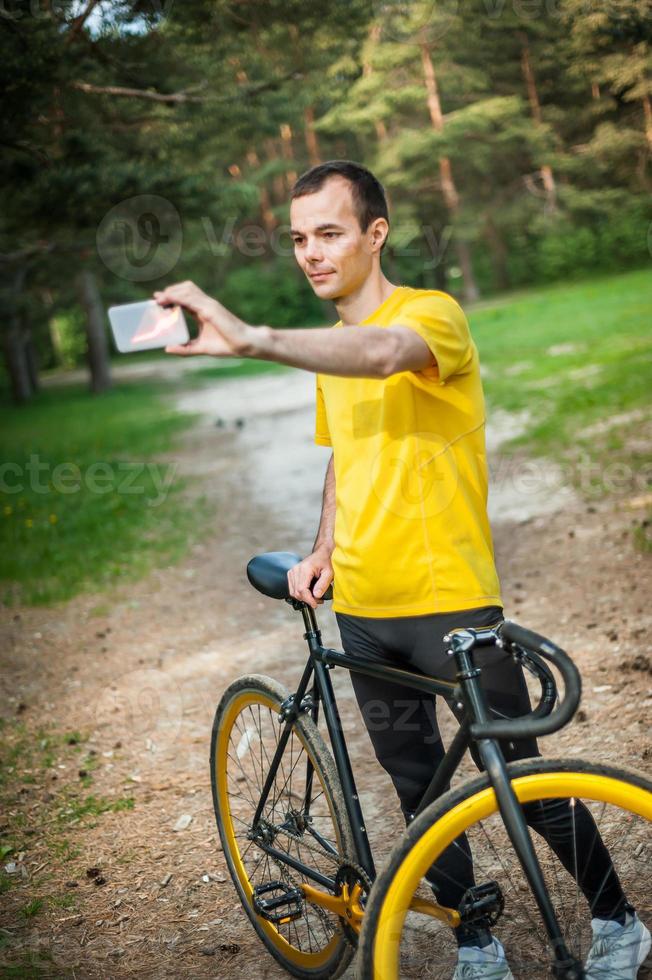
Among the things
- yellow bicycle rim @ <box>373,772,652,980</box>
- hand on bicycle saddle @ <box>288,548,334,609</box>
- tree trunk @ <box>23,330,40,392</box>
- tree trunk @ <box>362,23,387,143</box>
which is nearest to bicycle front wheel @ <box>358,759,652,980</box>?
yellow bicycle rim @ <box>373,772,652,980</box>

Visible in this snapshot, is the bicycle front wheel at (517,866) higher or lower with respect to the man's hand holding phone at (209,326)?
lower

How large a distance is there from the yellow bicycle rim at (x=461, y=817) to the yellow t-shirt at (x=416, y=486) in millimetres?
459

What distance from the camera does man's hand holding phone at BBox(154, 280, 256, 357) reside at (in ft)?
5.57

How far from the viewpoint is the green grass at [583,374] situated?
9094mm

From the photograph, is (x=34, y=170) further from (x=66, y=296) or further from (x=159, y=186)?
(x=66, y=296)

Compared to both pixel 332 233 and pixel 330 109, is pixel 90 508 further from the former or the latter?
pixel 330 109

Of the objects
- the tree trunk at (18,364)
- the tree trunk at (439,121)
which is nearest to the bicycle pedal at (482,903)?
the tree trunk at (439,121)

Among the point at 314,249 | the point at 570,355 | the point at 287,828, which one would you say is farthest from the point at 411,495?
the point at 570,355

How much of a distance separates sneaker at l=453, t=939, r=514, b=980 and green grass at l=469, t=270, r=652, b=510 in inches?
226

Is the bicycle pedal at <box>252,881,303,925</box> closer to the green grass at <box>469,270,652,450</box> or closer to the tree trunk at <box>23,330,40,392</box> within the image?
the green grass at <box>469,270,652,450</box>

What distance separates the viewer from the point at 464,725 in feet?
6.81

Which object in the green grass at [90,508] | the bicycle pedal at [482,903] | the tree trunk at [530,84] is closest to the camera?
the bicycle pedal at [482,903]

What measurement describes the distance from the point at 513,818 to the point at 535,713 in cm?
21

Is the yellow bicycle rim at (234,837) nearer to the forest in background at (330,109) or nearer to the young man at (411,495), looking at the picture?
the young man at (411,495)
